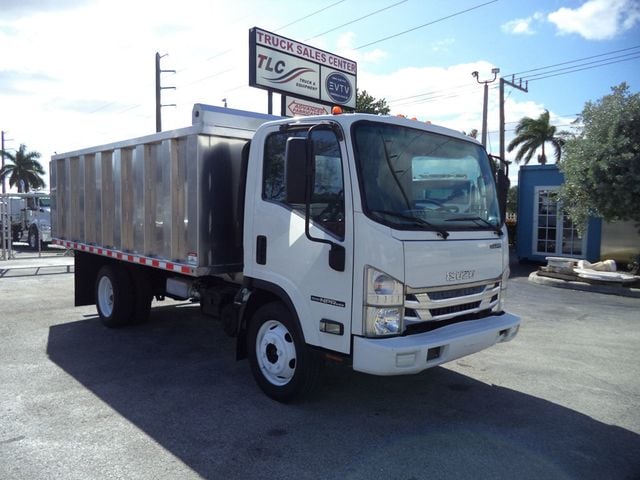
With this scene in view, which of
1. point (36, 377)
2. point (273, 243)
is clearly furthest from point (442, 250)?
point (36, 377)

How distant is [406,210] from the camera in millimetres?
4215

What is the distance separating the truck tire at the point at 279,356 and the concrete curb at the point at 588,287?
32.6 feet

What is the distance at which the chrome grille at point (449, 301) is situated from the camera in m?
4.12

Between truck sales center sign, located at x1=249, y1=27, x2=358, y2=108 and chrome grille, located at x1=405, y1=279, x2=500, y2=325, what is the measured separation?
11004mm

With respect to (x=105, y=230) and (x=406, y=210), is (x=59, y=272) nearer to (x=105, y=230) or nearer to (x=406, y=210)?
(x=105, y=230)

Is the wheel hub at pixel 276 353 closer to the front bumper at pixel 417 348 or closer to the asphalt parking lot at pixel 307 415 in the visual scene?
Result: the asphalt parking lot at pixel 307 415

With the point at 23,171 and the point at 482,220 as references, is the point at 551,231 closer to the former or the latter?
the point at 482,220

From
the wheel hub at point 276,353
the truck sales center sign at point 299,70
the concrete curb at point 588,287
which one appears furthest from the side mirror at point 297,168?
the truck sales center sign at point 299,70

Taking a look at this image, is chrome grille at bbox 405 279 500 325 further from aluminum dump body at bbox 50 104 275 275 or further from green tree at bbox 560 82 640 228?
green tree at bbox 560 82 640 228

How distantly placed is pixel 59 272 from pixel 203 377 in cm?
1084

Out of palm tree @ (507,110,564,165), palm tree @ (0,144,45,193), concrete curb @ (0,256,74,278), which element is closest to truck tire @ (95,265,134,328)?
concrete curb @ (0,256,74,278)

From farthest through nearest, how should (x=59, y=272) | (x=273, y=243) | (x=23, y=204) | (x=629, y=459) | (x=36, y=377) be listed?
(x=23, y=204), (x=59, y=272), (x=36, y=377), (x=273, y=243), (x=629, y=459)

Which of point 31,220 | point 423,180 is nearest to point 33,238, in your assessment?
point 31,220

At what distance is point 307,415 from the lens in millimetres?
4566
